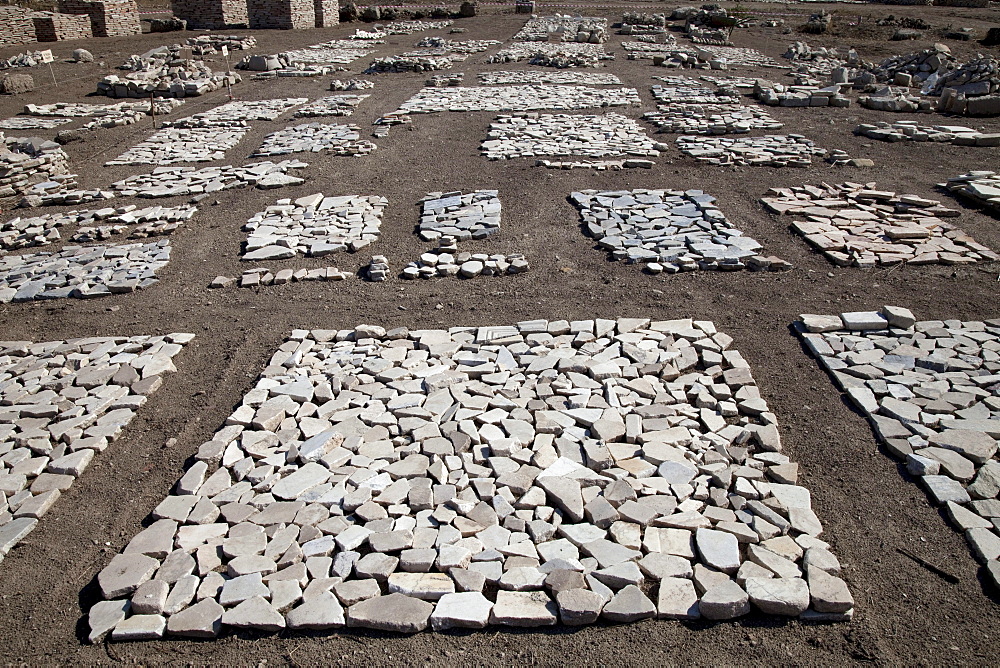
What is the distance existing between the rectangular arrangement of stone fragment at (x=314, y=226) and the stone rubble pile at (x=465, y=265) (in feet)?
3.60

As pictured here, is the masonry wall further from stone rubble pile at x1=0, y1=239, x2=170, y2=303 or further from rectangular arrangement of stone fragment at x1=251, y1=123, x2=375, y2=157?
stone rubble pile at x1=0, y1=239, x2=170, y2=303

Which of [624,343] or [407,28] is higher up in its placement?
[407,28]

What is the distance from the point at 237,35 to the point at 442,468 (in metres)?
28.8

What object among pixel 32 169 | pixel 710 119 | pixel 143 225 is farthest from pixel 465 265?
pixel 32 169

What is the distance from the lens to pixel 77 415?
5.37 meters

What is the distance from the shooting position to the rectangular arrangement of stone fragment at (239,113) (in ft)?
48.2

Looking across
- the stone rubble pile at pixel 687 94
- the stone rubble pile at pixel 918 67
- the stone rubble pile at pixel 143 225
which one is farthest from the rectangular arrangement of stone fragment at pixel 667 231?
the stone rubble pile at pixel 918 67

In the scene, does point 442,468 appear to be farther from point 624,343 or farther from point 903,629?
point 903,629

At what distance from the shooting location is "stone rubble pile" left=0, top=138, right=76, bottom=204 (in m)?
10.7

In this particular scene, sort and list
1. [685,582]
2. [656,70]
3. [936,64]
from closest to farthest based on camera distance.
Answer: [685,582] < [936,64] < [656,70]

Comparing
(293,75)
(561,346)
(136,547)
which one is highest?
(293,75)

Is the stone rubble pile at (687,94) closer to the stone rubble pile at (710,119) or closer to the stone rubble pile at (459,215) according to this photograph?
the stone rubble pile at (710,119)

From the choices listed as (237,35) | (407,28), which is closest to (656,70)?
(407,28)

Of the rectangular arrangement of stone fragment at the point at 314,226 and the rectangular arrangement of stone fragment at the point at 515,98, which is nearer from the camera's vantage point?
the rectangular arrangement of stone fragment at the point at 314,226
